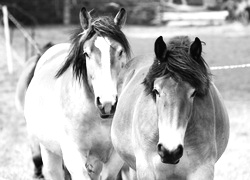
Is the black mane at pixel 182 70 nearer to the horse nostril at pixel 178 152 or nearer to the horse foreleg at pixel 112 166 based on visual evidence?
the horse nostril at pixel 178 152

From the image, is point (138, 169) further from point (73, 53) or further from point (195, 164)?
point (73, 53)

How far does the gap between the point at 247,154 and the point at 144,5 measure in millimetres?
24613

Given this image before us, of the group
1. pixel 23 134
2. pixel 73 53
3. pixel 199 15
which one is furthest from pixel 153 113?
pixel 199 15

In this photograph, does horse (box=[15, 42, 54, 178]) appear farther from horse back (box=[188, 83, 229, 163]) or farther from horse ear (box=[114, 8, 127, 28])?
horse back (box=[188, 83, 229, 163])

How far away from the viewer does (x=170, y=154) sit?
363cm

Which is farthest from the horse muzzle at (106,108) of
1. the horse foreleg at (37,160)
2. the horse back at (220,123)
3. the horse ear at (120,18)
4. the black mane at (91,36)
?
the horse foreleg at (37,160)

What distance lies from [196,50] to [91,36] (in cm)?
153

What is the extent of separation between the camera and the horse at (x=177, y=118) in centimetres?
375

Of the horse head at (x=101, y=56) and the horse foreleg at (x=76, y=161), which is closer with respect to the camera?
the horse head at (x=101, y=56)

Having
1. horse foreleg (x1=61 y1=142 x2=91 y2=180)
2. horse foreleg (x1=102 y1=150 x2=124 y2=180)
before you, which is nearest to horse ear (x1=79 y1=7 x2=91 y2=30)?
horse foreleg (x1=61 y1=142 x2=91 y2=180)

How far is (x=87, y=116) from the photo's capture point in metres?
5.42

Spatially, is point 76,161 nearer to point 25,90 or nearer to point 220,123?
point 220,123

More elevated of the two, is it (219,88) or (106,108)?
(106,108)

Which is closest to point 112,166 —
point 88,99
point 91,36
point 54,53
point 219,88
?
point 88,99
